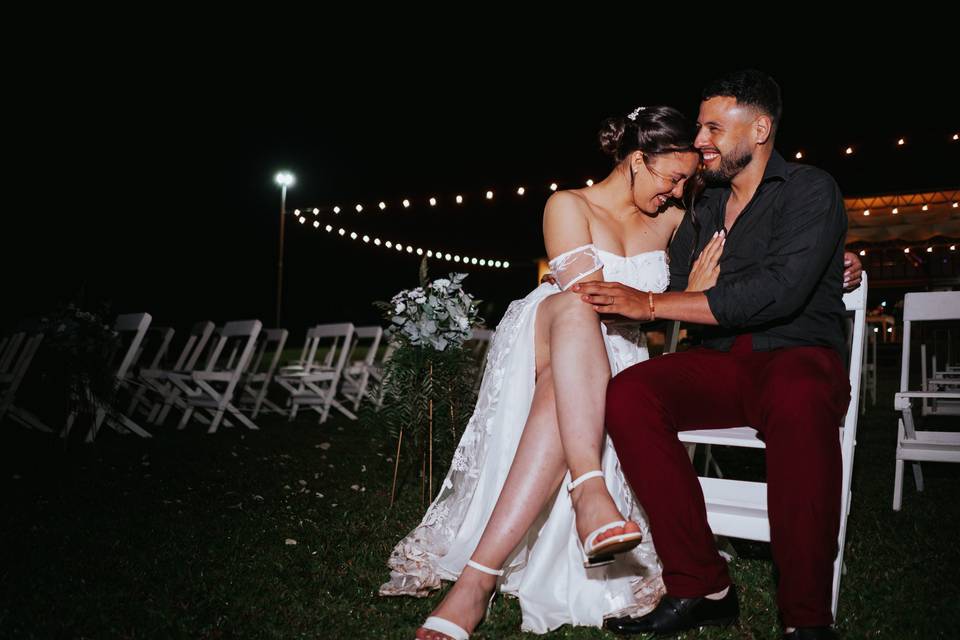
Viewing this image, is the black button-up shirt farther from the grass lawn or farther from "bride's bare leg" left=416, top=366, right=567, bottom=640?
the grass lawn

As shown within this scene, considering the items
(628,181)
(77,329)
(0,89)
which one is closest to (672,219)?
(628,181)

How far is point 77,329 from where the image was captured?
4469mm

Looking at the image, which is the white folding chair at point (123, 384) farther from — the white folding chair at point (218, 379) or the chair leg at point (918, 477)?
the chair leg at point (918, 477)

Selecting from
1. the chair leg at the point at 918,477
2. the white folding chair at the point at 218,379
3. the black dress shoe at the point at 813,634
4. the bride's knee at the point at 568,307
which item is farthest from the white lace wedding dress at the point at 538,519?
the white folding chair at the point at 218,379

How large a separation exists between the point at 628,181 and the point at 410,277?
27.7m

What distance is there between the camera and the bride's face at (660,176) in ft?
8.00

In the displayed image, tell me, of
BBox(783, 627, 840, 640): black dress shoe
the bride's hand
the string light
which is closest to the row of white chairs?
the bride's hand

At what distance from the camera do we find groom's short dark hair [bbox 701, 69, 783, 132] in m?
2.18

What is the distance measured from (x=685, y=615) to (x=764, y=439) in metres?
0.52

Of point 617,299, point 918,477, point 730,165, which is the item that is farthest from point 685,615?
point 918,477

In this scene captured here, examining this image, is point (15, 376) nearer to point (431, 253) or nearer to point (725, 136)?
point (725, 136)

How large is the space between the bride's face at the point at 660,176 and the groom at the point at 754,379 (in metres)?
0.10

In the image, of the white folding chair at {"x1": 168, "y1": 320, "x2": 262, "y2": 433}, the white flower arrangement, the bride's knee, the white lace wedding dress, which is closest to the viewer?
the white lace wedding dress

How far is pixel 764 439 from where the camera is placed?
1.84m
